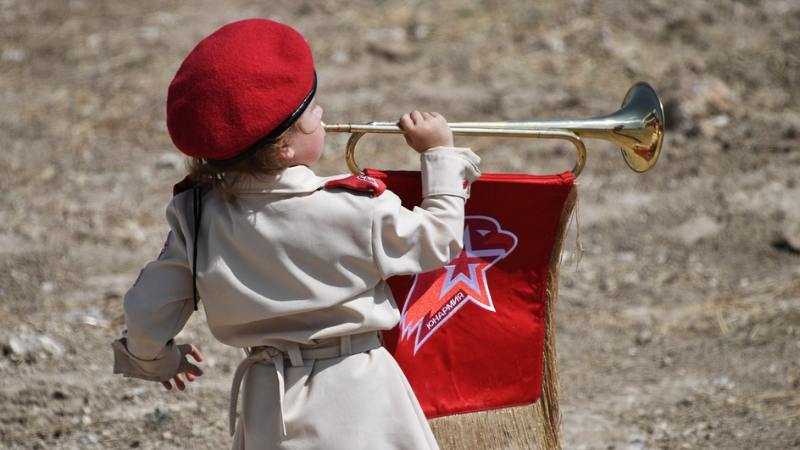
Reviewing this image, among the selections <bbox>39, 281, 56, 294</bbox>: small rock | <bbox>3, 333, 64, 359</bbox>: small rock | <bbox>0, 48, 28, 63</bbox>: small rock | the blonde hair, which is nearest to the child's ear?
the blonde hair

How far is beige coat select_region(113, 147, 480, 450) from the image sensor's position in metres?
2.16

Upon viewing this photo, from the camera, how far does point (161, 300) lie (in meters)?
2.24

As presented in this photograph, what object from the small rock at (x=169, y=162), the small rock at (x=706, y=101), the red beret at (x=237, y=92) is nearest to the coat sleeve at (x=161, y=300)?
the red beret at (x=237, y=92)

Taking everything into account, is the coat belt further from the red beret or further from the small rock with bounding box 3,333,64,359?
the small rock with bounding box 3,333,64,359

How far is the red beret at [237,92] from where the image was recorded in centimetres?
210

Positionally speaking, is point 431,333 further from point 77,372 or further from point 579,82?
point 579,82

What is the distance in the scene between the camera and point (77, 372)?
4.04 m

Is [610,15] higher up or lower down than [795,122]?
higher up

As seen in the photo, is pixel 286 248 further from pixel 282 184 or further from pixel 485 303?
pixel 485 303

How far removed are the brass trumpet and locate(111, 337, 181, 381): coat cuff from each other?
592 mm

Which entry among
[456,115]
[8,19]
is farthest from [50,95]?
[456,115]

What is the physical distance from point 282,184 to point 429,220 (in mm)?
311

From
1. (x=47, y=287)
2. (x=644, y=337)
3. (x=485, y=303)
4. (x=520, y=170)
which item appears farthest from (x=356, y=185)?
(x=520, y=170)

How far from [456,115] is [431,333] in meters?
4.08
